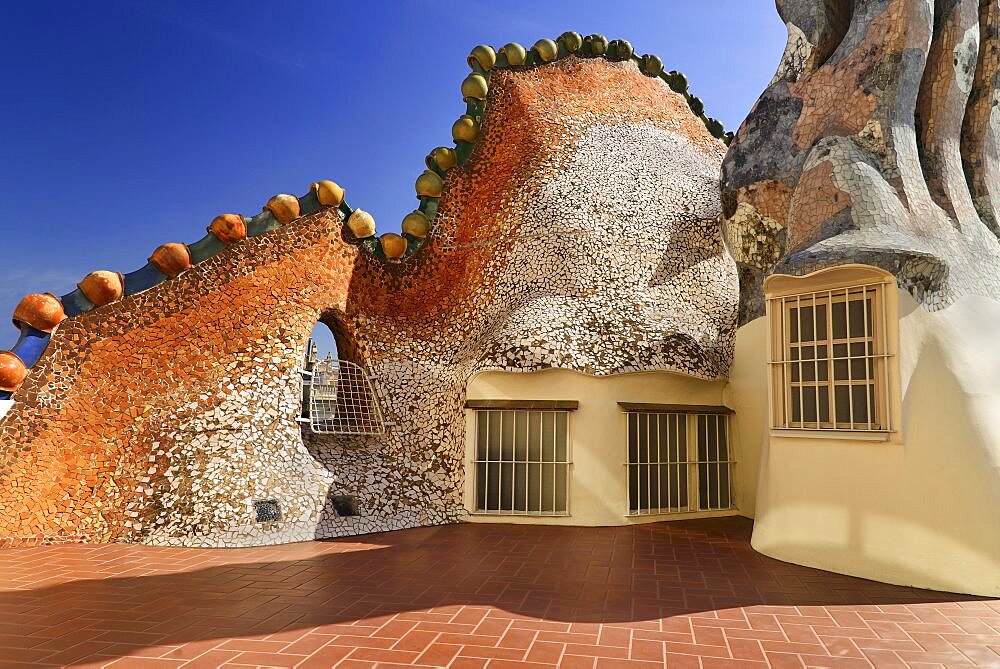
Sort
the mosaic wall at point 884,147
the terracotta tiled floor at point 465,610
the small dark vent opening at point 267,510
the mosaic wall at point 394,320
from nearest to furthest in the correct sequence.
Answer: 1. the terracotta tiled floor at point 465,610
2. the mosaic wall at point 884,147
3. the mosaic wall at point 394,320
4. the small dark vent opening at point 267,510

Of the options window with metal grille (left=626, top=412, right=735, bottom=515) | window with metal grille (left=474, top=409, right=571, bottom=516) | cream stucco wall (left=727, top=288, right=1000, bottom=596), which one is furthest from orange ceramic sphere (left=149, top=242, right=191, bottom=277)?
cream stucco wall (left=727, top=288, right=1000, bottom=596)

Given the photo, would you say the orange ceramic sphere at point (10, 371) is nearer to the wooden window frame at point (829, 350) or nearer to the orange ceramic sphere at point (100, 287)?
the orange ceramic sphere at point (100, 287)

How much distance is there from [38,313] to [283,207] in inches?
116

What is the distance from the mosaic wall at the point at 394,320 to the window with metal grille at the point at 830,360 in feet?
6.32

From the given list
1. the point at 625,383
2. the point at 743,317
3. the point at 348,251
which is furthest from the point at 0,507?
the point at 743,317

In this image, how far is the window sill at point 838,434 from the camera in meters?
5.79

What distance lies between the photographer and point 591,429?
8234 mm

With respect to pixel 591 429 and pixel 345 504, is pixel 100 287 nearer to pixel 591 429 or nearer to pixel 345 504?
pixel 345 504

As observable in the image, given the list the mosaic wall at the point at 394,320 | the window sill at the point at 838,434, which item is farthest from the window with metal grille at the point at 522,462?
the window sill at the point at 838,434

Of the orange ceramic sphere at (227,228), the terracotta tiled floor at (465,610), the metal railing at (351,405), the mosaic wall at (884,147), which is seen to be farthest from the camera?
the metal railing at (351,405)

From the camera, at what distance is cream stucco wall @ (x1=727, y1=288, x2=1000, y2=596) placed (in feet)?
17.6

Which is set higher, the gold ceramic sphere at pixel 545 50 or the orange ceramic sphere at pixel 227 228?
the gold ceramic sphere at pixel 545 50

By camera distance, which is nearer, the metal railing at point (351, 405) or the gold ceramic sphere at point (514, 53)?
the metal railing at point (351, 405)

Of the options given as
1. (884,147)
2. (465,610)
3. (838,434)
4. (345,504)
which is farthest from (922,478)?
(345,504)
